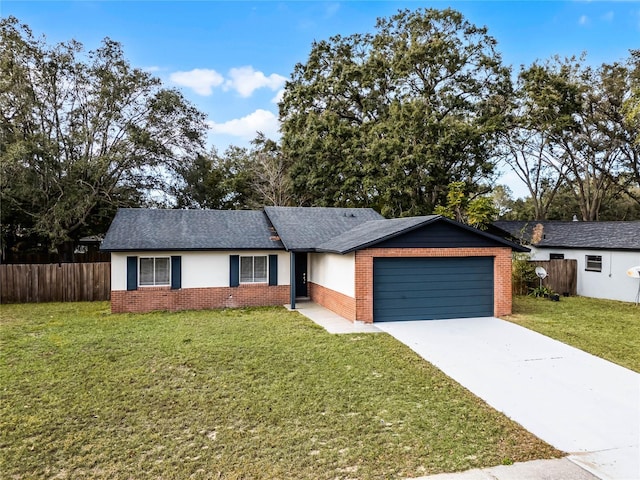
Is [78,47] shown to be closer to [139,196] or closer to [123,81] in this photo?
[123,81]

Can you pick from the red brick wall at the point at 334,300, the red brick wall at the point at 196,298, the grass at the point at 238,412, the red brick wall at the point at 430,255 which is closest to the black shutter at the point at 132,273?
the red brick wall at the point at 196,298

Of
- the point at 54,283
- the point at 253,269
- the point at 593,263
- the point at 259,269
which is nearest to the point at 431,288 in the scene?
the point at 259,269

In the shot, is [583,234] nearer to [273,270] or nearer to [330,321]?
[330,321]

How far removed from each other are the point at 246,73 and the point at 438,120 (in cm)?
1141

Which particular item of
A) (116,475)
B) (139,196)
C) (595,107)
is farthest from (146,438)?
(595,107)

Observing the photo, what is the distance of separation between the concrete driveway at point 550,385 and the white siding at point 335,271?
1.89 meters

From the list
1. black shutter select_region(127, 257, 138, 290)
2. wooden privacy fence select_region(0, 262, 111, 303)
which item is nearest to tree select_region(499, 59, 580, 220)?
black shutter select_region(127, 257, 138, 290)

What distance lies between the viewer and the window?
16.3 metres

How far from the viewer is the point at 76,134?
18953 millimetres

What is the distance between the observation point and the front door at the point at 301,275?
606 inches

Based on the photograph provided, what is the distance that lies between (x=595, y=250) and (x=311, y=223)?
12.0 metres

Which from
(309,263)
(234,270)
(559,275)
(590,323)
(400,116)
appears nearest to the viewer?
(590,323)

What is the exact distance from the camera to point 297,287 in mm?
15375

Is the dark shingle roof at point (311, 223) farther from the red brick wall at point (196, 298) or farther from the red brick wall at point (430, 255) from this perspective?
the red brick wall at point (430, 255)
